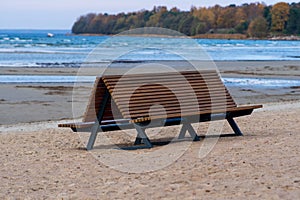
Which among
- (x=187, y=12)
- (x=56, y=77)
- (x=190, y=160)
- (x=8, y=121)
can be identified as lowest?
(x=187, y=12)

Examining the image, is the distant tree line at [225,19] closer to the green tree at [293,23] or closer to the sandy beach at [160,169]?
the green tree at [293,23]

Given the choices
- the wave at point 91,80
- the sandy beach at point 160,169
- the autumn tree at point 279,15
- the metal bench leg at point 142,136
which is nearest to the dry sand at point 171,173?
the sandy beach at point 160,169

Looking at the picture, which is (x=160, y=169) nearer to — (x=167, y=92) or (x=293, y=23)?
(x=167, y=92)

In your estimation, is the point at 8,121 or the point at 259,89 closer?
the point at 8,121

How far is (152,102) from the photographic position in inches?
333

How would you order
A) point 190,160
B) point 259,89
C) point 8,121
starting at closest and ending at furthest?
point 190,160 → point 8,121 → point 259,89

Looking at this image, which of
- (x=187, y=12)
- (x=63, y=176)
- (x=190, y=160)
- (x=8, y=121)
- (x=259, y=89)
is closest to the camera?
(x=63, y=176)

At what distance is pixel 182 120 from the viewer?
8.81 metres

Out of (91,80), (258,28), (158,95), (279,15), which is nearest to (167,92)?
(158,95)

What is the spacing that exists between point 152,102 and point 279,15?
129461 mm

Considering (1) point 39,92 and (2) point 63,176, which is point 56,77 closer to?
(1) point 39,92

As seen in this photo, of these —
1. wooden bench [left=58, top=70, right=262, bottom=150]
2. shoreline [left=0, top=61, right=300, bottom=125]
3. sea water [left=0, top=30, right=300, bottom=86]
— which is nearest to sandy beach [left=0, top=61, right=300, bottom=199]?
wooden bench [left=58, top=70, right=262, bottom=150]

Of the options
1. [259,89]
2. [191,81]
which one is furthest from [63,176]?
[259,89]

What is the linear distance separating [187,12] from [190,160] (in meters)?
138
